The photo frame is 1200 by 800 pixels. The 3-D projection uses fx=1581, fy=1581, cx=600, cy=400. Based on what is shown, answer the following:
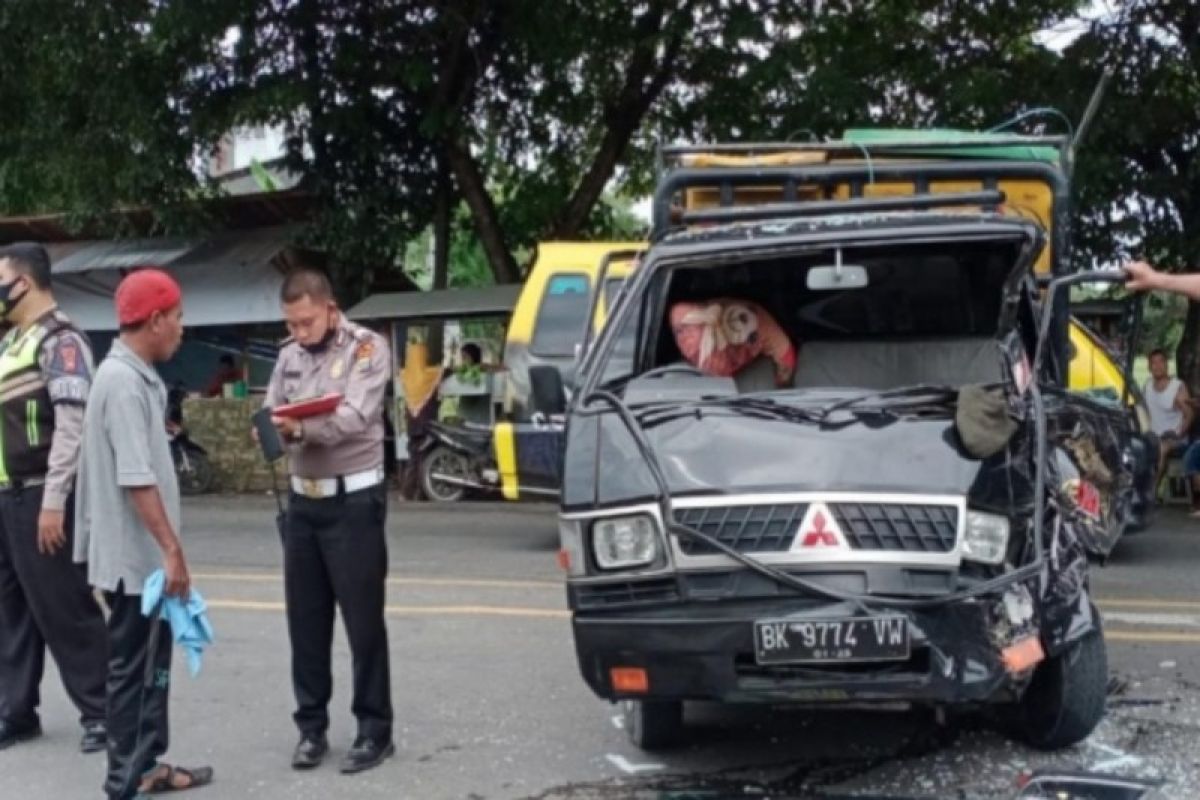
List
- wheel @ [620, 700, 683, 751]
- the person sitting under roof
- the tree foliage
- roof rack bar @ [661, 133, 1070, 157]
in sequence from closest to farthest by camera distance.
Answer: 1. wheel @ [620, 700, 683, 751]
2. roof rack bar @ [661, 133, 1070, 157]
3. the tree foliage
4. the person sitting under roof

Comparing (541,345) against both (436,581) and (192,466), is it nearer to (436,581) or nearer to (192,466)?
(436,581)

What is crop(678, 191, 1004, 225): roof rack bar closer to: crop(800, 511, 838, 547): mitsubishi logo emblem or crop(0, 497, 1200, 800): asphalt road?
crop(800, 511, 838, 547): mitsubishi logo emblem

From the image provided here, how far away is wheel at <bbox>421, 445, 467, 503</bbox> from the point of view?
1602 cm

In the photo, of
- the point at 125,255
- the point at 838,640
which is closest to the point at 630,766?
the point at 838,640

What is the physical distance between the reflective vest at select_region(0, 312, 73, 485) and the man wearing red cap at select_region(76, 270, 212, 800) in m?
0.79

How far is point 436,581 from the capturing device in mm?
10297

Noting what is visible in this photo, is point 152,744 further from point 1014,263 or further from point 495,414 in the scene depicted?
point 495,414

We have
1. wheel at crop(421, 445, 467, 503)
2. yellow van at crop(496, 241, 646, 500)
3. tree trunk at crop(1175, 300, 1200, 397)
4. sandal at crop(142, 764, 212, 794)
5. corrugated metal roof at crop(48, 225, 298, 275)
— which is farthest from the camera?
corrugated metal roof at crop(48, 225, 298, 275)

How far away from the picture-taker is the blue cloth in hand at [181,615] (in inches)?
211

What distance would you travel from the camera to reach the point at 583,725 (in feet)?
21.2

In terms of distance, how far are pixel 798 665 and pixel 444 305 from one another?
11.3 metres

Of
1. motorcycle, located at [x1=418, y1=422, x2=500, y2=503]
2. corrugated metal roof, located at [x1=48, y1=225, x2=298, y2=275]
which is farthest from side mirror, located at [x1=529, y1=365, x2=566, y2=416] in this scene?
corrugated metal roof, located at [x1=48, y1=225, x2=298, y2=275]

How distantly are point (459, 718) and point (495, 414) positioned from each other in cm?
889

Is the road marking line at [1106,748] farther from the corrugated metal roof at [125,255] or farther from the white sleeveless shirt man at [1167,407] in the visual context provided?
the corrugated metal roof at [125,255]
